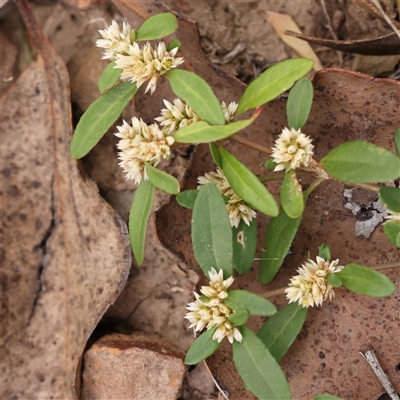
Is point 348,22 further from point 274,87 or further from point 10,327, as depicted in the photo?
point 10,327

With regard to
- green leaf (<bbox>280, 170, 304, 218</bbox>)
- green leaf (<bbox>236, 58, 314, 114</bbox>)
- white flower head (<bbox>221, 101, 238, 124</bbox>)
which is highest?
green leaf (<bbox>236, 58, 314, 114</bbox>)

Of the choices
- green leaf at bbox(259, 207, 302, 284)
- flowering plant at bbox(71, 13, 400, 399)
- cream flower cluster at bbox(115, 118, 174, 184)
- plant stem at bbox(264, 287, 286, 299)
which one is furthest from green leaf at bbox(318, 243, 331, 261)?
cream flower cluster at bbox(115, 118, 174, 184)

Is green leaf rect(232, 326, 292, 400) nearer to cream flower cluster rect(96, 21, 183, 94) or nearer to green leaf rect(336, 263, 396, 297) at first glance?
green leaf rect(336, 263, 396, 297)


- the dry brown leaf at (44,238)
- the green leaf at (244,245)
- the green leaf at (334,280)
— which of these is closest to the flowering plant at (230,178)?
the green leaf at (334,280)

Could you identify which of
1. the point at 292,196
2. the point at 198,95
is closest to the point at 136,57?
the point at 198,95

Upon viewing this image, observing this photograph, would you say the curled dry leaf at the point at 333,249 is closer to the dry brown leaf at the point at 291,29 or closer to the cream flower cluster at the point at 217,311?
the cream flower cluster at the point at 217,311

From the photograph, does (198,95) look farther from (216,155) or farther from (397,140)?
(397,140)
